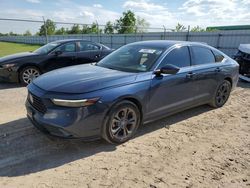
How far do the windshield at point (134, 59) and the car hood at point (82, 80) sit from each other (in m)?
0.29

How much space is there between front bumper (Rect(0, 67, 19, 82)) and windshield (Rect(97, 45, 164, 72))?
3799 millimetres

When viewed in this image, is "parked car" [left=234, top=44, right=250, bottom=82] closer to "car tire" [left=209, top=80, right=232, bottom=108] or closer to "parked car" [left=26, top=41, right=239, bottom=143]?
"car tire" [left=209, top=80, right=232, bottom=108]

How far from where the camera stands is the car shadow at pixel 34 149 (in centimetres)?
319

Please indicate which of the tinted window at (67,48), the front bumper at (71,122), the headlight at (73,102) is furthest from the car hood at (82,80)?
the tinted window at (67,48)

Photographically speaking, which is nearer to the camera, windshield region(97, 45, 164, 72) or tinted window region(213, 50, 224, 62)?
windshield region(97, 45, 164, 72)

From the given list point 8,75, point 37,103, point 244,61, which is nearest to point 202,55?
point 37,103

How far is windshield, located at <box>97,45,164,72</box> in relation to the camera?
420 cm

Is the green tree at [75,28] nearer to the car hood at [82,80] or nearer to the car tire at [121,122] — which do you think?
the car hood at [82,80]

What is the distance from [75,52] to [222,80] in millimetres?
5089

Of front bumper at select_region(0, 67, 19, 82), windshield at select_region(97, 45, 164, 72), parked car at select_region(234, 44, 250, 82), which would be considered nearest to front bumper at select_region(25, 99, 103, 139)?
windshield at select_region(97, 45, 164, 72)

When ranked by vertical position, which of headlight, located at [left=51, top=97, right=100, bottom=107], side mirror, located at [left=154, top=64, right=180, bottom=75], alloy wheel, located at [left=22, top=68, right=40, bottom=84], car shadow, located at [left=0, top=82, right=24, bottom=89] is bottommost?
car shadow, located at [left=0, top=82, right=24, bottom=89]

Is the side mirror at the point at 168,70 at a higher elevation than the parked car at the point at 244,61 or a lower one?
higher

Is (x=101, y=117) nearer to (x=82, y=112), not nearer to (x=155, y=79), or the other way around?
(x=82, y=112)

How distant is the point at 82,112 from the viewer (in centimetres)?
330
